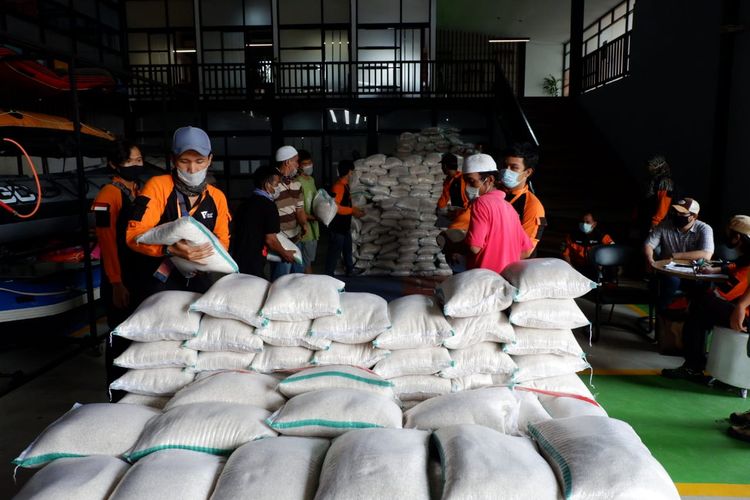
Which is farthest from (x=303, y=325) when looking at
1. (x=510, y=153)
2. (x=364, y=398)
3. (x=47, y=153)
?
(x=47, y=153)

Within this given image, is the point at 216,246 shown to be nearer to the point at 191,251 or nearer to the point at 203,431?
the point at 191,251

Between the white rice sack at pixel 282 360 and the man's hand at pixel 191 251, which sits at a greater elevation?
the man's hand at pixel 191 251

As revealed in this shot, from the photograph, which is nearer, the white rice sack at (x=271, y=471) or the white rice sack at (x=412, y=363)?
the white rice sack at (x=271, y=471)

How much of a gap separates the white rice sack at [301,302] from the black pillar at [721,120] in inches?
257

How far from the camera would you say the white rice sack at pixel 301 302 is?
6.86ft

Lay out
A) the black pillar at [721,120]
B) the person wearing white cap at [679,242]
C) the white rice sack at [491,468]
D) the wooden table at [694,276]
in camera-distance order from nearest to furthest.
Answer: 1. the white rice sack at [491,468]
2. the wooden table at [694,276]
3. the person wearing white cap at [679,242]
4. the black pillar at [721,120]

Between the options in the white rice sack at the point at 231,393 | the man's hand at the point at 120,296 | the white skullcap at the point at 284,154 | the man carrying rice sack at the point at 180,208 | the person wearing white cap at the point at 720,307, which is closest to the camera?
the white rice sack at the point at 231,393

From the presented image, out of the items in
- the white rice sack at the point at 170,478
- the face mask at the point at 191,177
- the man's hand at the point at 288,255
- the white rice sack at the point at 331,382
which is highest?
the face mask at the point at 191,177

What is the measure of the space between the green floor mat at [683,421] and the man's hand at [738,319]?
0.54 metres

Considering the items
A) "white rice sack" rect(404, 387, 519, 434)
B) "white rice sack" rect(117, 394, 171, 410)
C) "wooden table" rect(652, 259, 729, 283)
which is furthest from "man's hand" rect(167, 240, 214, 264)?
"wooden table" rect(652, 259, 729, 283)

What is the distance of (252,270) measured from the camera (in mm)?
3621

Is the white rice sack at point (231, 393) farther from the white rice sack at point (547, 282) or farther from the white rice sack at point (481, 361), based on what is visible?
the white rice sack at point (547, 282)

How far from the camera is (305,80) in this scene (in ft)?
44.8

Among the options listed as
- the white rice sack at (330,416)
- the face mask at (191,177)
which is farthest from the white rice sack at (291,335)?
the face mask at (191,177)
